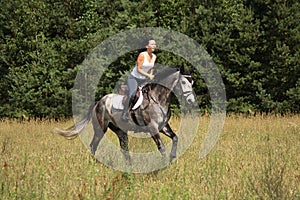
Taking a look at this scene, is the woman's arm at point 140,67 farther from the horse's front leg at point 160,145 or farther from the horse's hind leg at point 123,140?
the horse's hind leg at point 123,140

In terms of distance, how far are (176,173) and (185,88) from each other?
75.1 inches

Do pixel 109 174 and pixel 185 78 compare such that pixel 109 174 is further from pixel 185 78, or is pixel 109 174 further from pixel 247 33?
pixel 247 33

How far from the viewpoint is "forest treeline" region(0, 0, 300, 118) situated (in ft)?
69.4

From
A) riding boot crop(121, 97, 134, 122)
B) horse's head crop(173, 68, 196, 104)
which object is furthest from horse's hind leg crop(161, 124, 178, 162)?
riding boot crop(121, 97, 134, 122)

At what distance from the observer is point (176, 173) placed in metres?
7.67

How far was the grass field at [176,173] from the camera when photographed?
5.56m

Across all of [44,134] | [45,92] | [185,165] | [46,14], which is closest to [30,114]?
[45,92]

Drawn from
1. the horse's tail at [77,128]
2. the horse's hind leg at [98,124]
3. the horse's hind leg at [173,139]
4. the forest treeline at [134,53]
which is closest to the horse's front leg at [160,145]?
the horse's hind leg at [173,139]

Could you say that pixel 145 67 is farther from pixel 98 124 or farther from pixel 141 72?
pixel 98 124

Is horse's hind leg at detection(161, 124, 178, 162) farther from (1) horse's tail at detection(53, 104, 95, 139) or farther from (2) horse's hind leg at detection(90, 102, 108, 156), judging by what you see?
(1) horse's tail at detection(53, 104, 95, 139)

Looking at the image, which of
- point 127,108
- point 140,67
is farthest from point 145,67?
point 127,108

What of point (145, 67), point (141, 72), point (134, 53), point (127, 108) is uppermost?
point (134, 53)

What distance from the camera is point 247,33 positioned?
21.0m

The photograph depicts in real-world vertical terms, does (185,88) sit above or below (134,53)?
below
